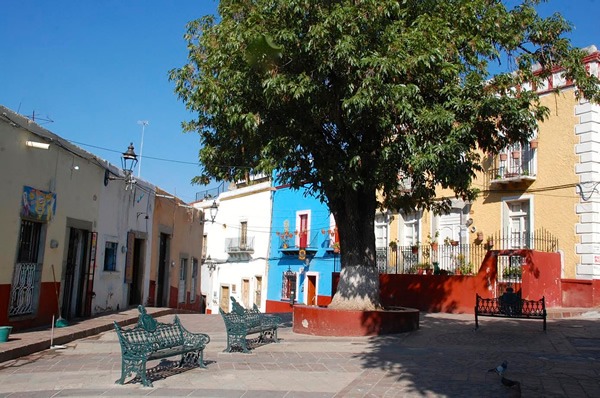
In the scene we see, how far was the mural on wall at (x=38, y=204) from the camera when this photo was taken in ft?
37.4

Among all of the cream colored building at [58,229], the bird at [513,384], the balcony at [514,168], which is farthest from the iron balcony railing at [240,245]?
the bird at [513,384]

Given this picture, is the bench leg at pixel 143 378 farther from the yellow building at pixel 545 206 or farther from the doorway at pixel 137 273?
the yellow building at pixel 545 206

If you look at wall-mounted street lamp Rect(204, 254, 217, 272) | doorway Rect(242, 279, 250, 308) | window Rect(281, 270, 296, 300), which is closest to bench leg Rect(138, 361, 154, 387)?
window Rect(281, 270, 296, 300)

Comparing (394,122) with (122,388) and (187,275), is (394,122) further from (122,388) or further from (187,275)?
(187,275)

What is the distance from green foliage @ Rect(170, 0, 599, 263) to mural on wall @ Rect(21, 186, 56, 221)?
3.62 m

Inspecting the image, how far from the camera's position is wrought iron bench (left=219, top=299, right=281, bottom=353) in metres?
9.45

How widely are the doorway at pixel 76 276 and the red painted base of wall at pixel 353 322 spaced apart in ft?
19.3

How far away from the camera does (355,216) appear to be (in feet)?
40.6

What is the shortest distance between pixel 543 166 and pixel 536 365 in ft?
38.4

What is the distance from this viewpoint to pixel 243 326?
952 cm

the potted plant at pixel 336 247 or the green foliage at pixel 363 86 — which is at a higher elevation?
the green foliage at pixel 363 86

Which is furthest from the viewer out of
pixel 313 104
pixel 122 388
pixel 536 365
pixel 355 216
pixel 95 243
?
pixel 95 243

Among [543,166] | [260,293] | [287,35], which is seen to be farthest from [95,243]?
[260,293]

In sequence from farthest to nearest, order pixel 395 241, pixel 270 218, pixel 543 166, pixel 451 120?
pixel 270 218
pixel 395 241
pixel 543 166
pixel 451 120
